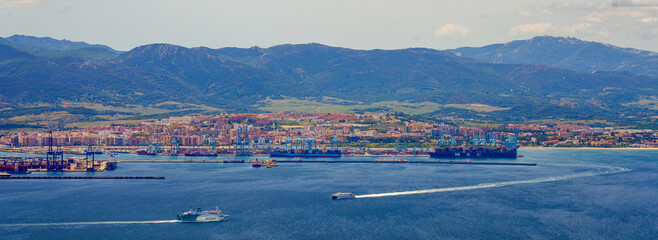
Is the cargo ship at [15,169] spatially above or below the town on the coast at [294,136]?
below

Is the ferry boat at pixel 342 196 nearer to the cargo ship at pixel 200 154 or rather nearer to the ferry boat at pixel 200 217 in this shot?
the ferry boat at pixel 200 217

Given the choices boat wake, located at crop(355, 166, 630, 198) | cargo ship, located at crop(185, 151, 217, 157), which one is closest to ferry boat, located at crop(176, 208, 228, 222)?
boat wake, located at crop(355, 166, 630, 198)

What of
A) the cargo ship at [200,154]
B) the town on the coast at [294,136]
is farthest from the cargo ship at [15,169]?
the cargo ship at [200,154]

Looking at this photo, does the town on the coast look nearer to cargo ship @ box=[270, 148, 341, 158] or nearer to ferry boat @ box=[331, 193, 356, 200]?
cargo ship @ box=[270, 148, 341, 158]

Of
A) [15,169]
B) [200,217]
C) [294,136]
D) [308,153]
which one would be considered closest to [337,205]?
[200,217]

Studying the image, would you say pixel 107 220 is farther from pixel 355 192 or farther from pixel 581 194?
pixel 581 194

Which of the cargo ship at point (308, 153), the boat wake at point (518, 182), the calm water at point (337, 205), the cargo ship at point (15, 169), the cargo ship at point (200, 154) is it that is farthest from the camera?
the cargo ship at point (200, 154)

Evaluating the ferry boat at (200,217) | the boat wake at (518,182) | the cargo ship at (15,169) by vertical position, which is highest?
the cargo ship at (15,169)

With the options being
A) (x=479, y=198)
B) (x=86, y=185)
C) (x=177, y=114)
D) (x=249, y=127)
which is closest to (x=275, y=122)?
(x=249, y=127)

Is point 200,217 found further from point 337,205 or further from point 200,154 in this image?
point 200,154

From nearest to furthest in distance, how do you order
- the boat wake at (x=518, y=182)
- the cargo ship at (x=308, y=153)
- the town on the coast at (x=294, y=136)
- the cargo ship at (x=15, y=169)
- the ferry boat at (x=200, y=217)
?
the ferry boat at (x=200, y=217)
the boat wake at (x=518, y=182)
the cargo ship at (x=15, y=169)
the cargo ship at (x=308, y=153)
the town on the coast at (x=294, y=136)
